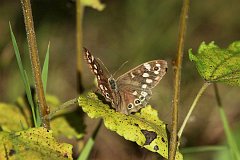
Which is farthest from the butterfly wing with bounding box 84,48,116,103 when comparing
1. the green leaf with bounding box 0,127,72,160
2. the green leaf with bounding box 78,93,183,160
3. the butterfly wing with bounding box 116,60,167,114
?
the green leaf with bounding box 0,127,72,160

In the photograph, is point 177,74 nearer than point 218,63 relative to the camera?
Yes

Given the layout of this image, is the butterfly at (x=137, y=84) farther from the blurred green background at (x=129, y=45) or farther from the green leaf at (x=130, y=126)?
the blurred green background at (x=129, y=45)

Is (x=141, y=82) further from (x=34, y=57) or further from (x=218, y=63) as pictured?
(x=34, y=57)

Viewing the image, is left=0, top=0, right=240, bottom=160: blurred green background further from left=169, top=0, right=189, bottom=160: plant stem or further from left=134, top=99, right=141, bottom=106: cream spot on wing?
left=169, top=0, right=189, bottom=160: plant stem

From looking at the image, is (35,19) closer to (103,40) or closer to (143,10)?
(103,40)

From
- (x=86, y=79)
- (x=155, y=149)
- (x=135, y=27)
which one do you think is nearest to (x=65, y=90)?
(x=86, y=79)

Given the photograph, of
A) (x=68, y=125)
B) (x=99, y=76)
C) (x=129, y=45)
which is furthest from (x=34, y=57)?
(x=129, y=45)

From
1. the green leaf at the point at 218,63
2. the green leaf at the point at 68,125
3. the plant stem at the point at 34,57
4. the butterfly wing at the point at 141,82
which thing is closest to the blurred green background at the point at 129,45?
the green leaf at the point at 68,125
